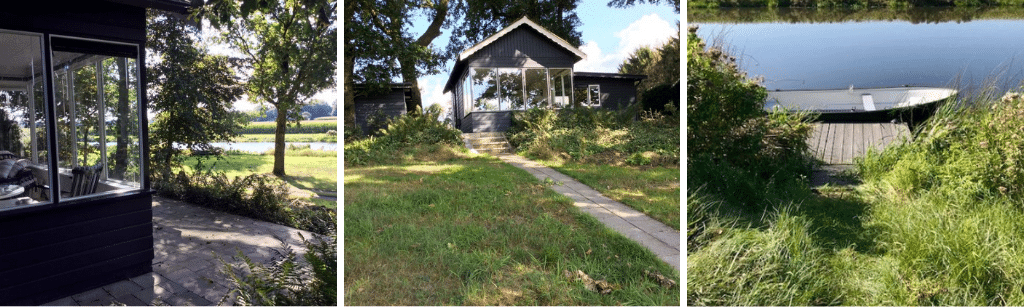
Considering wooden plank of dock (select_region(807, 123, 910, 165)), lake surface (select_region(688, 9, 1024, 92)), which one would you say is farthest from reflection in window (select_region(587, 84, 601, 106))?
wooden plank of dock (select_region(807, 123, 910, 165))

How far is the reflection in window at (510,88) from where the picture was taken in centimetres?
327

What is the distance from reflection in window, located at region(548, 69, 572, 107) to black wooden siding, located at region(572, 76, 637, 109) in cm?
13

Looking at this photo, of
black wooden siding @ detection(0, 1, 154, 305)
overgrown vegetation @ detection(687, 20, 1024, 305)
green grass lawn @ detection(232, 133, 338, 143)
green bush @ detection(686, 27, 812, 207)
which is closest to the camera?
overgrown vegetation @ detection(687, 20, 1024, 305)

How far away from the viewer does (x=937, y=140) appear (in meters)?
3.02

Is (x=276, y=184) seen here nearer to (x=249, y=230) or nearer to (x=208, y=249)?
(x=249, y=230)

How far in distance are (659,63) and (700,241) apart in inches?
44.2

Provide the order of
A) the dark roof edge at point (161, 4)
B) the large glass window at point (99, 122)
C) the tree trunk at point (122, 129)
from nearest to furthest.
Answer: the dark roof edge at point (161, 4) → the large glass window at point (99, 122) → the tree trunk at point (122, 129)

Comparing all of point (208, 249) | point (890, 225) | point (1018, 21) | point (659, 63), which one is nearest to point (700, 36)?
point (659, 63)

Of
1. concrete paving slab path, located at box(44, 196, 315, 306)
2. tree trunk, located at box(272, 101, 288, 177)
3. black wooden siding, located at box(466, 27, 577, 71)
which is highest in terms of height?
black wooden siding, located at box(466, 27, 577, 71)

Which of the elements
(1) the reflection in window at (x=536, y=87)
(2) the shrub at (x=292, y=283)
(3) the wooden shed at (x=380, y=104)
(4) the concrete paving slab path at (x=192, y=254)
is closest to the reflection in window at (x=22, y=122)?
(4) the concrete paving slab path at (x=192, y=254)

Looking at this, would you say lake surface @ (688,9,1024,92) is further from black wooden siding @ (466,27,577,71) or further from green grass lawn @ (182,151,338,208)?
green grass lawn @ (182,151,338,208)

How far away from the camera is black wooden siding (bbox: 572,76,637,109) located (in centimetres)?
302

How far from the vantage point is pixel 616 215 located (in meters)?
2.94

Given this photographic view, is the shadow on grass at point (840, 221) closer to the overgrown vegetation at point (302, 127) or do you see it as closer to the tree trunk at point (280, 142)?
the overgrown vegetation at point (302, 127)
